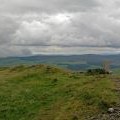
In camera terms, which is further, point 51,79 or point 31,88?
point 51,79

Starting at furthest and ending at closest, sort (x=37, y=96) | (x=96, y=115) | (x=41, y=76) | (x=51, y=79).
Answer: (x=41, y=76) → (x=51, y=79) → (x=37, y=96) → (x=96, y=115)

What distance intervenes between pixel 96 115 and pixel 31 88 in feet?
45.4

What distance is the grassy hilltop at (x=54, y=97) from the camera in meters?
32.7

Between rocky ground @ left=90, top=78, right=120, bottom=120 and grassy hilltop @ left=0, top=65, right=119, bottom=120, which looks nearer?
rocky ground @ left=90, top=78, right=120, bottom=120

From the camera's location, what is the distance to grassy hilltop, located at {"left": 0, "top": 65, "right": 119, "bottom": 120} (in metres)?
32.7

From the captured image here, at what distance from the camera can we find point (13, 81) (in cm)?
4778

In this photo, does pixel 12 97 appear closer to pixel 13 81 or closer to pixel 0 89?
pixel 0 89

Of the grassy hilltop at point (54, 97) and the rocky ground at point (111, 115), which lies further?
the grassy hilltop at point (54, 97)

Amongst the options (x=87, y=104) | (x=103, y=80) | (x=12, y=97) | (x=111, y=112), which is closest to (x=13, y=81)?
(x=12, y=97)

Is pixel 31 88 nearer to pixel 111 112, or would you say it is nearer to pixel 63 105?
pixel 63 105

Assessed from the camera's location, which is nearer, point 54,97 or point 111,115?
point 111,115

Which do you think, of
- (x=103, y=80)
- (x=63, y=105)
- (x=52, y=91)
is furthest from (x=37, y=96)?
(x=103, y=80)

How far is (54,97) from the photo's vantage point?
38.2 meters

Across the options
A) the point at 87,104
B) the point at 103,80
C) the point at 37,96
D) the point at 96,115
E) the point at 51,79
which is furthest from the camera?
the point at 51,79
